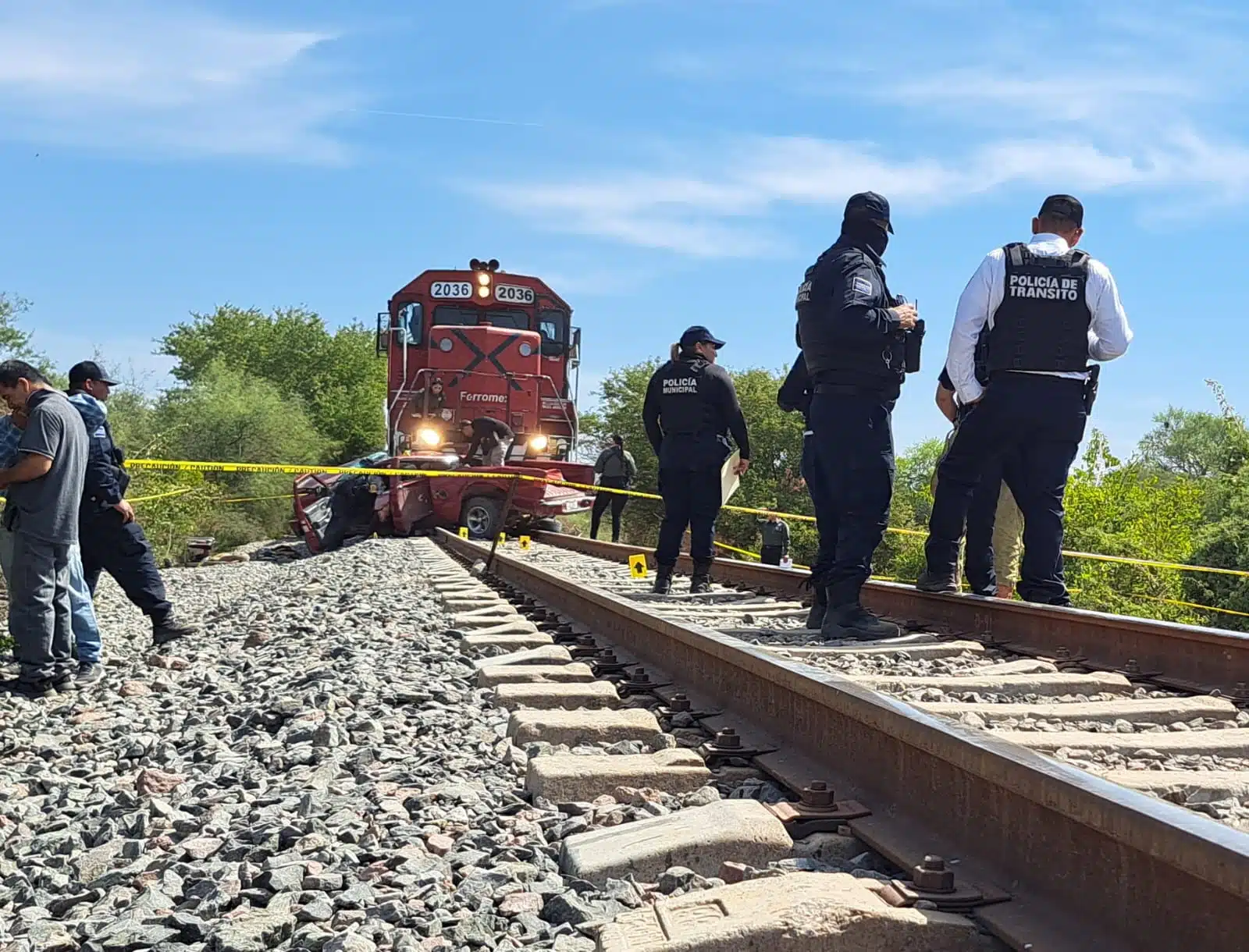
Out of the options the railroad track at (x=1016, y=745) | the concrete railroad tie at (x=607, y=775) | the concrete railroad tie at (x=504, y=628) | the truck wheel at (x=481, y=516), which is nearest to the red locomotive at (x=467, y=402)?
the truck wheel at (x=481, y=516)

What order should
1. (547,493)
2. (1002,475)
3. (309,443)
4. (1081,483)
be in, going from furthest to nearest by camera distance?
(309,443) < (1081,483) < (547,493) < (1002,475)

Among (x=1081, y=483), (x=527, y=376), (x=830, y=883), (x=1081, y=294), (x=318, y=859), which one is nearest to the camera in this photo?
(x=830, y=883)

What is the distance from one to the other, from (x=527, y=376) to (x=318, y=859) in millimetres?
16987

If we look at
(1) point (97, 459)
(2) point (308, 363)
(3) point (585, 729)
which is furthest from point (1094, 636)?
(2) point (308, 363)

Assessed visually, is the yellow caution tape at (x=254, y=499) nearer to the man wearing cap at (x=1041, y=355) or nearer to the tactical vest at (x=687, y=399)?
the tactical vest at (x=687, y=399)

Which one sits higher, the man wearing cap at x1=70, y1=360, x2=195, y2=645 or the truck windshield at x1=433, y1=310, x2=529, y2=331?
the truck windshield at x1=433, y1=310, x2=529, y2=331

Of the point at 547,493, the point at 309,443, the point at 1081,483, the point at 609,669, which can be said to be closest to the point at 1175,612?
the point at 1081,483

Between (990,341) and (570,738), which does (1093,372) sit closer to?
(990,341)

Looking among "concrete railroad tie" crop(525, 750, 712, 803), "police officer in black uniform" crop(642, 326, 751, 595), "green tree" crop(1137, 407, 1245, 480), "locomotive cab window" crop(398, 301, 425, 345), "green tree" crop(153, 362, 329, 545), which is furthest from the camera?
"green tree" crop(1137, 407, 1245, 480)

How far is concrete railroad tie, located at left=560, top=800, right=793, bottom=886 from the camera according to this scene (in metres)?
2.50

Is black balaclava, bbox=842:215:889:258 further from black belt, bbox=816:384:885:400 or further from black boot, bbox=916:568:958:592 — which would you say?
black boot, bbox=916:568:958:592

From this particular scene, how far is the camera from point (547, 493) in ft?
59.8

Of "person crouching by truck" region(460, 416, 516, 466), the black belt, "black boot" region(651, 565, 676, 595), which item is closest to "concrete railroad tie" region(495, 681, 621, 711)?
the black belt

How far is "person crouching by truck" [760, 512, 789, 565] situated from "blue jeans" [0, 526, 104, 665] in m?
14.2
